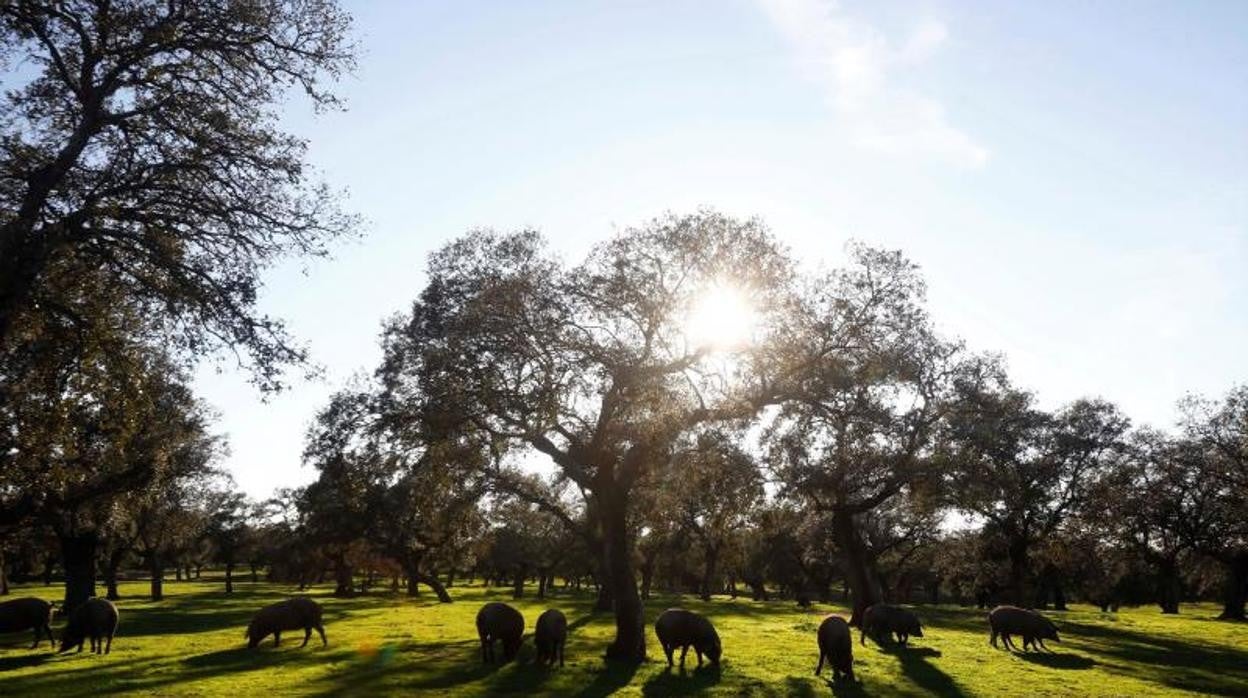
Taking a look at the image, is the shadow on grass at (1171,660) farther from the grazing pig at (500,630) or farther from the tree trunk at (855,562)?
the grazing pig at (500,630)

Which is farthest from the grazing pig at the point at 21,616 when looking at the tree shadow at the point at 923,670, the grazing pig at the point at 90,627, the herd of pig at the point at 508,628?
the tree shadow at the point at 923,670

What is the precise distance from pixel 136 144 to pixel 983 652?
34831 millimetres

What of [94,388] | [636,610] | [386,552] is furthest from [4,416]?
[386,552]

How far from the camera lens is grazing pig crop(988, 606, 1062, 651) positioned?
110 feet

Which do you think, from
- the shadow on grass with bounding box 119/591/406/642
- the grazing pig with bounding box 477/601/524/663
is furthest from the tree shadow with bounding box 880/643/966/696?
the shadow on grass with bounding box 119/591/406/642

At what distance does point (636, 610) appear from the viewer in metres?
27.8

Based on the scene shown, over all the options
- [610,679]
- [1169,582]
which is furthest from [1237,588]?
[610,679]

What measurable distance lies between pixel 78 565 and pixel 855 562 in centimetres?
4403

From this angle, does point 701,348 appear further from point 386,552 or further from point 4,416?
point 386,552

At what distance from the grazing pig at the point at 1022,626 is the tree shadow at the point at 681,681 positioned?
16263mm

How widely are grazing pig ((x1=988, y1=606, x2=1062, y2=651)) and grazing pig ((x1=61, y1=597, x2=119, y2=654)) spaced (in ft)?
Result: 120

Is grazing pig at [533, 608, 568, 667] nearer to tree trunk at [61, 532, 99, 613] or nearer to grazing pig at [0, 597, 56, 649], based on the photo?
grazing pig at [0, 597, 56, 649]

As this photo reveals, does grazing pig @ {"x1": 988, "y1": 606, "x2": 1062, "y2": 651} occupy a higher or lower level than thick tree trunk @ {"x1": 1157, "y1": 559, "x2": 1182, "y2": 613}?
higher

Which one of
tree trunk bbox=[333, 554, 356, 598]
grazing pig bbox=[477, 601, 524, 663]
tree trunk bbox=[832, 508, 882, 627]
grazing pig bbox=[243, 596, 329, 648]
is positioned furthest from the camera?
tree trunk bbox=[333, 554, 356, 598]
